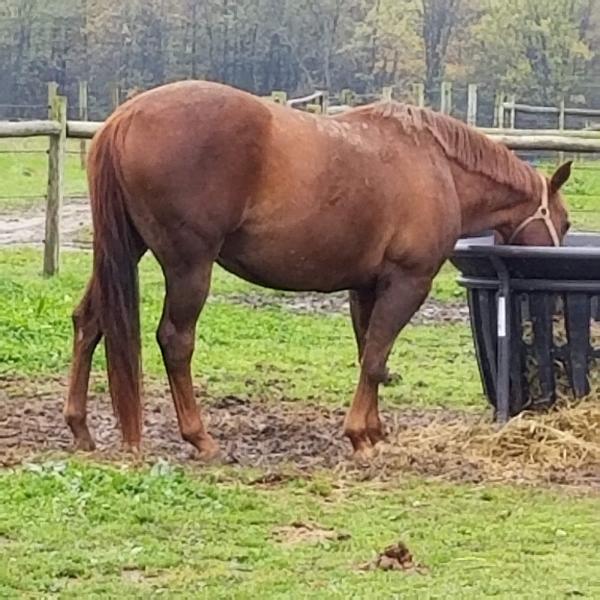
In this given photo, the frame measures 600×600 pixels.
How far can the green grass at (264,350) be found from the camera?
24.3ft

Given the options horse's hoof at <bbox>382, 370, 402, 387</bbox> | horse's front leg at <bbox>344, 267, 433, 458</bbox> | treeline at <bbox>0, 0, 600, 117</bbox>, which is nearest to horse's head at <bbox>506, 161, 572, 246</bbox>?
horse's front leg at <bbox>344, 267, 433, 458</bbox>

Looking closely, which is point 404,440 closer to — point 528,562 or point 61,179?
point 528,562

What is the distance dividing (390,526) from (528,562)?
21.3 inches

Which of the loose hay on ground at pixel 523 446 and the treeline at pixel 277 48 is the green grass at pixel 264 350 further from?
the treeline at pixel 277 48

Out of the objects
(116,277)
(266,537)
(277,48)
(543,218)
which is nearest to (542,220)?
(543,218)

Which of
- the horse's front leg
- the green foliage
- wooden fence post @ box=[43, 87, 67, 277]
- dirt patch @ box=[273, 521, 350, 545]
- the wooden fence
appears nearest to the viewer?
dirt patch @ box=[273, 521, 350, 545]

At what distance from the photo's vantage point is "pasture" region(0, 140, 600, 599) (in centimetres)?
387

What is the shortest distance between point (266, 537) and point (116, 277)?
145cm

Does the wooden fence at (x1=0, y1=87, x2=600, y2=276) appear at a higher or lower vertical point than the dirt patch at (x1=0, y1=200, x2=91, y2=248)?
higher

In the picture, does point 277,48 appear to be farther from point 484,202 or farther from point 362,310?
point 362,310

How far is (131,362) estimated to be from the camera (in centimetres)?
536

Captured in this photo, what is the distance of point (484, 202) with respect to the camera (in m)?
6.35

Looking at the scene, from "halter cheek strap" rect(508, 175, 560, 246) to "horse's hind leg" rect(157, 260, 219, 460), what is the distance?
1.73 metres

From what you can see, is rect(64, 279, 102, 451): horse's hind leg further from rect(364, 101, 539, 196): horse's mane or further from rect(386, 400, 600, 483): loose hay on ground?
rect(364, 101, 539, 196): horse's mane
